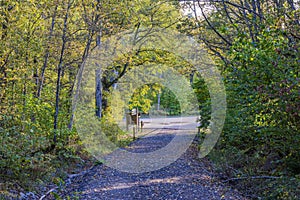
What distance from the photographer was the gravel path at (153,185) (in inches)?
259

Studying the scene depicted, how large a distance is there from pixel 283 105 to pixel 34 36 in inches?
261

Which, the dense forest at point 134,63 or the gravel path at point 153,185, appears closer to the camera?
the dense forest at point 134,63

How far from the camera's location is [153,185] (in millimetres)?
7418

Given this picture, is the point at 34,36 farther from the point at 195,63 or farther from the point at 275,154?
the point at 195,63

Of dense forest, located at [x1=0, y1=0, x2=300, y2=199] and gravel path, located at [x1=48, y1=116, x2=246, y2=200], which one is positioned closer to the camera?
dense forest, located at [x1=0, y1=0, x2=300, y2=199]

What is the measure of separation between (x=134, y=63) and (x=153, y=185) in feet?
28.5

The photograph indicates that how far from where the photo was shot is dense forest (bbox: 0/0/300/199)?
16.5 feet

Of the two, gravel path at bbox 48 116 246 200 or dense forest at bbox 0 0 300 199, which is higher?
dense forest at bbox 0 0 300 199

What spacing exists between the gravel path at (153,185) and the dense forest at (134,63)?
1.66 ft

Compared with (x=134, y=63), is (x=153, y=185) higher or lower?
lower

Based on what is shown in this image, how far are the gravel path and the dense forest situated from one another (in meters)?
0.51

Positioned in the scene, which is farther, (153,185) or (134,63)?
(134,63)

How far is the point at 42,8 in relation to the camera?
9234mm

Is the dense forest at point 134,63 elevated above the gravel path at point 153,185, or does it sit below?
above
